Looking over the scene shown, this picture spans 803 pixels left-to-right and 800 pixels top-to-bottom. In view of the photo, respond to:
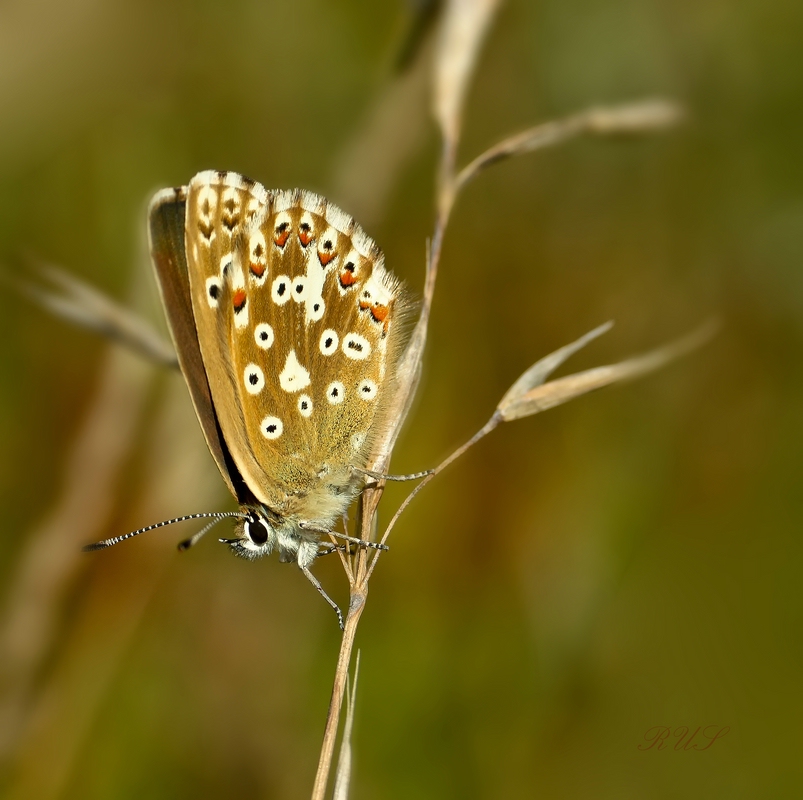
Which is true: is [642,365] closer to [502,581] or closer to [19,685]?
[502,581]

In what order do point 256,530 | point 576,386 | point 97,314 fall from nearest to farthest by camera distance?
A: point 576,386
point 97,314
point 256,530

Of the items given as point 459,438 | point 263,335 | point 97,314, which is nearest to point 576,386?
point 263,335

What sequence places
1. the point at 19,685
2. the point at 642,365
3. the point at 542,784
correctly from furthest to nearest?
the point at 542,784 < the point at 19,685 < the point at 642,365

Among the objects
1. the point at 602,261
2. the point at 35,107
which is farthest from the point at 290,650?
the point at 35,107

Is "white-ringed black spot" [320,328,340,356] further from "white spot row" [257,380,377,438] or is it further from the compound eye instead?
the compound eye

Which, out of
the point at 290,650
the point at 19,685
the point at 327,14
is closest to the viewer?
the point at 19,685

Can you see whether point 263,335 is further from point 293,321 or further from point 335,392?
point 335,392
